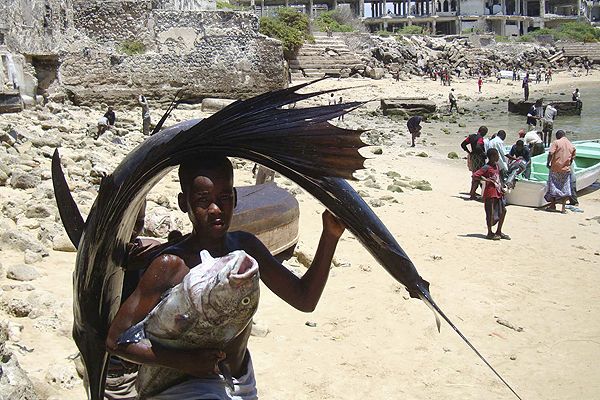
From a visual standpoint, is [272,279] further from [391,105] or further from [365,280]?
[391,105]

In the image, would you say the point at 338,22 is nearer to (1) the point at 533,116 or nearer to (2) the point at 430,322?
(1) the point at 533,116

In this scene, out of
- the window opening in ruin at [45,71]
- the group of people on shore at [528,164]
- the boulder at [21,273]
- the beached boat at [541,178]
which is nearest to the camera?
the boulder at [21,273]

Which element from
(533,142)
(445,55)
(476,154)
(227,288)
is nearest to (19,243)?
(227,288)

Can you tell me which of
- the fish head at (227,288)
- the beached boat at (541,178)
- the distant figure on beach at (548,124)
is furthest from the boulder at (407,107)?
the fish head at (227,288)

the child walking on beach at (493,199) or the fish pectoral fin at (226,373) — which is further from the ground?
the fish pectoral fin at (226,373)

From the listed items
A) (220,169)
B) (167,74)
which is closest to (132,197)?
(220,169)

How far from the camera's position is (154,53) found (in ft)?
71.6

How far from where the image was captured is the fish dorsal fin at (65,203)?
2.62m

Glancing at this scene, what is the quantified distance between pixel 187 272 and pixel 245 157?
439mm

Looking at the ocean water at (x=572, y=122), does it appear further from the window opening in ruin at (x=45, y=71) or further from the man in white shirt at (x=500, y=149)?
the window opening in ruin at (x=45, y=71)

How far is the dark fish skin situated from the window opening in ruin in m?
17.7

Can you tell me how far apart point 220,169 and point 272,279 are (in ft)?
1.63

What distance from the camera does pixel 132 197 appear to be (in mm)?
2316

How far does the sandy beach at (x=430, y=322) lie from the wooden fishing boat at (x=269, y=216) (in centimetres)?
55
